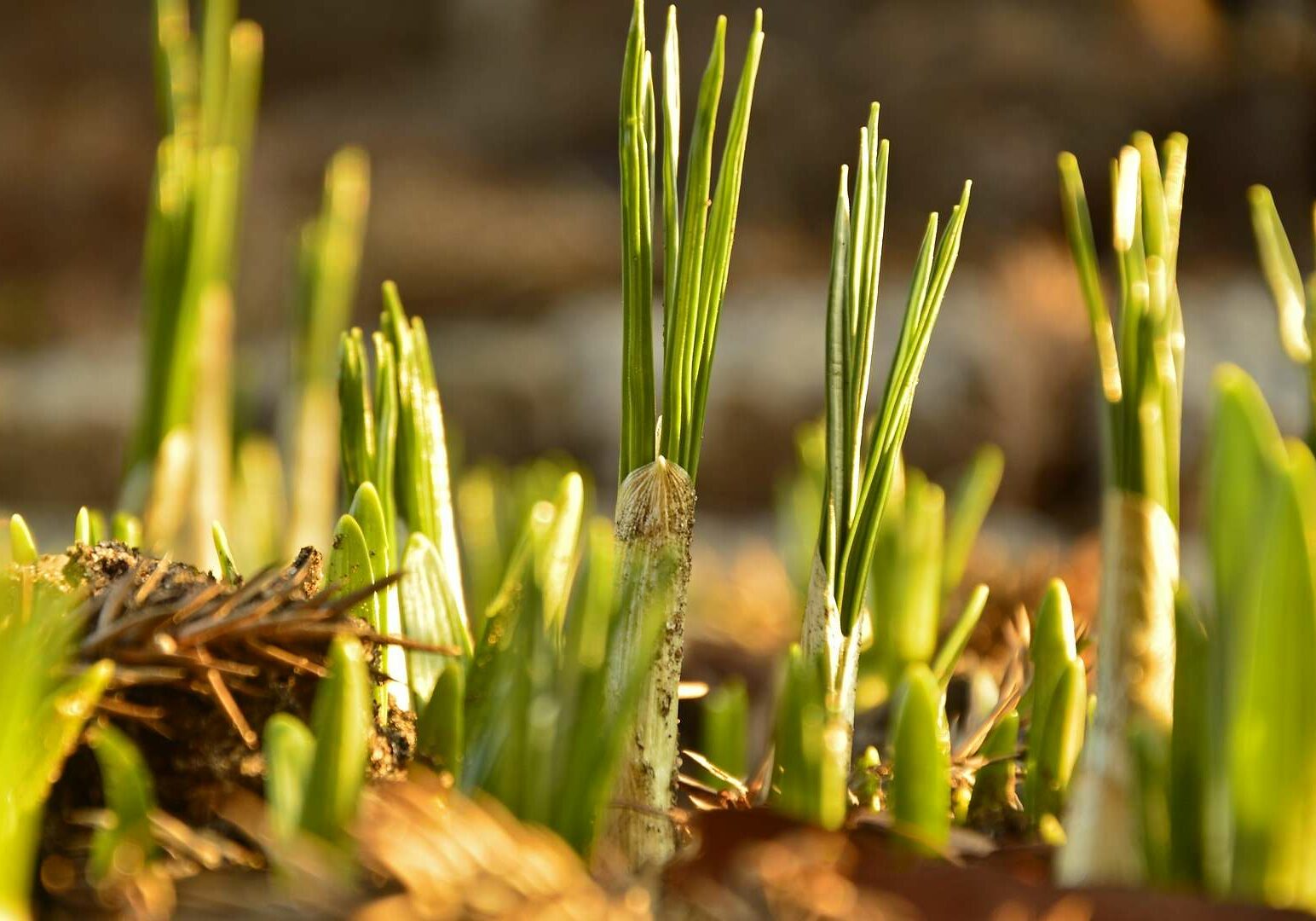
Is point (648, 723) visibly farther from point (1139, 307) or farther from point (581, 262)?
point (581, 262)

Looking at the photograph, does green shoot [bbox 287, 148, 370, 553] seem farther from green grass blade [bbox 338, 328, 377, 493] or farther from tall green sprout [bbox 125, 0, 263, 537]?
green grass blade [bbox 338, 328, 377, 493]

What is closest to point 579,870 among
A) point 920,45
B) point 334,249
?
point 334,249

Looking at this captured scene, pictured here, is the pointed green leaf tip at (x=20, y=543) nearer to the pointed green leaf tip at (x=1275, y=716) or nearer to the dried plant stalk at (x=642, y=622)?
the dried plant stalk at (x=642, y=622)

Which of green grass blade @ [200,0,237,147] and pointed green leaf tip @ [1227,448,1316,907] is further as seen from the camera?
green grass blade @ [200,0,237,147]

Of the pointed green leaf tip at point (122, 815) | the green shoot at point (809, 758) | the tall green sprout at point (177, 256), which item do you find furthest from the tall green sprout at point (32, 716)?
the tall green sprout at point (177, 256)

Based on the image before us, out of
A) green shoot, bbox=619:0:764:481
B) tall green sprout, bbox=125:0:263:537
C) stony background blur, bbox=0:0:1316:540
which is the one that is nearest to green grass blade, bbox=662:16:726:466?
green shoot, bbox=619:0:764:481

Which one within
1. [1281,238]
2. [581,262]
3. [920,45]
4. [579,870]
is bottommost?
[579,870]

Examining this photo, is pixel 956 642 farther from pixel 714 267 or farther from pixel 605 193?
pixel 605 193
